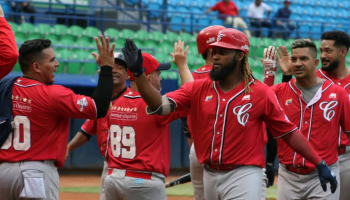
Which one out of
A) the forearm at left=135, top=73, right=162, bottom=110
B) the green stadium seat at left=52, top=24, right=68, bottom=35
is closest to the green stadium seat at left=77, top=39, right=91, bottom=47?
the green stadium seat at left=52, top=24, right=68, bottom=35

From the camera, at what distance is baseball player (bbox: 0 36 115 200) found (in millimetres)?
4457

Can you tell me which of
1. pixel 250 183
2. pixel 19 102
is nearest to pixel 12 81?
pixel 19 102

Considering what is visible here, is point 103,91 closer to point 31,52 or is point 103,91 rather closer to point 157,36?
point 31,52

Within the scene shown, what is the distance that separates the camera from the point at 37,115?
4488 millimetres

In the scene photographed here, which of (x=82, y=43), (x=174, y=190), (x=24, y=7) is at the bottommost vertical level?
(x=174, y=190)

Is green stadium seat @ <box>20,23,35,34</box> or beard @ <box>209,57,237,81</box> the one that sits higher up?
beard @ <box>209,57,237,81</box>

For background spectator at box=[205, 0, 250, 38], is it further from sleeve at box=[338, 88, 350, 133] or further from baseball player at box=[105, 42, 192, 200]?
baseball player at box=[105, 42, 192, 200]

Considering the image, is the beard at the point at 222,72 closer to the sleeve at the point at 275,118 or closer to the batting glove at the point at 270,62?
the sleeve at the point at 275,118

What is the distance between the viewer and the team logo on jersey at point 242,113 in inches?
188

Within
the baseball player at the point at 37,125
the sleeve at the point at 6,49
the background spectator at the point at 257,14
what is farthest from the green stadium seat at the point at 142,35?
the sleeve at the point at 6,49

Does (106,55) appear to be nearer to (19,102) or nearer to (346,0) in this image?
(19,102)

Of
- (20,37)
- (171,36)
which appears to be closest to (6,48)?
(20,37)

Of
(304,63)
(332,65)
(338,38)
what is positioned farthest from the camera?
(338,38)

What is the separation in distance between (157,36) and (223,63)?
1227cm
